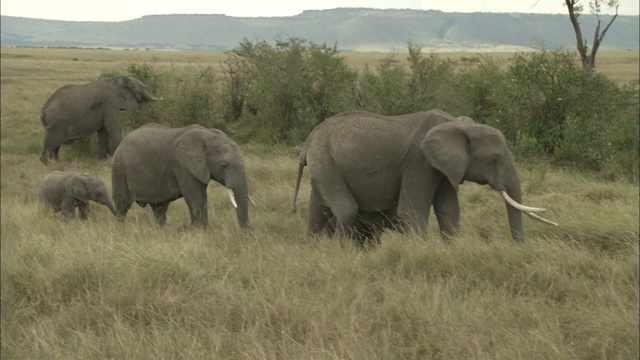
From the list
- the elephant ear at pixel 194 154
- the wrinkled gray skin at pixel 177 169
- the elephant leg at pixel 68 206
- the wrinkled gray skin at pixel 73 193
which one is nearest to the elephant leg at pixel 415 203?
the wrinkled gray skin at pixel 177 169

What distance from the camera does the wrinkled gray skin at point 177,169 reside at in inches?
307

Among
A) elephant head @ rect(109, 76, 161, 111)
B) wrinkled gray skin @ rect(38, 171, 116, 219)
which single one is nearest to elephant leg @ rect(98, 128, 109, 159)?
elephant head @ rect(109, 76, 161, 111)

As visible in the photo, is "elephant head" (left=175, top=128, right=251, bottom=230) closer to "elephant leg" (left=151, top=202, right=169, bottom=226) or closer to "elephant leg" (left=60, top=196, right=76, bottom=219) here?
"elephant leg" (left=151, top=202, right=169, bottom=226)

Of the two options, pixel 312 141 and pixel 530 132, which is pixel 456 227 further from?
pixel 530 132

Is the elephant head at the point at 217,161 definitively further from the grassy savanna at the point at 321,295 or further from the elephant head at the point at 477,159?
the elephant head at the point at 477,159

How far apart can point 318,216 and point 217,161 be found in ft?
4.34

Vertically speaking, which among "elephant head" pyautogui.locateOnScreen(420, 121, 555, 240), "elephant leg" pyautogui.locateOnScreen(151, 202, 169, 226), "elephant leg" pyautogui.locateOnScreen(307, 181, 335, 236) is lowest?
"elephant leg" pyautogui.locateOnScreen(151, 202, 169, 226)

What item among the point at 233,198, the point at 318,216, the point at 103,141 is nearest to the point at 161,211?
the point at 233,198

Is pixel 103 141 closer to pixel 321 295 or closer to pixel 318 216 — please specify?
pixel 318 216

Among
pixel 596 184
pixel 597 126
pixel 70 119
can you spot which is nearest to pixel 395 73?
pixel 597 126

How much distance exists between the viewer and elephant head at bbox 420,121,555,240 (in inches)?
252

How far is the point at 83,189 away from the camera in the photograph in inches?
374

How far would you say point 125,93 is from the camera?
1476 centimetres

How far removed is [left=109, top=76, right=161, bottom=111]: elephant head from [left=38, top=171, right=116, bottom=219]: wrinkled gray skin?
16.3ft
